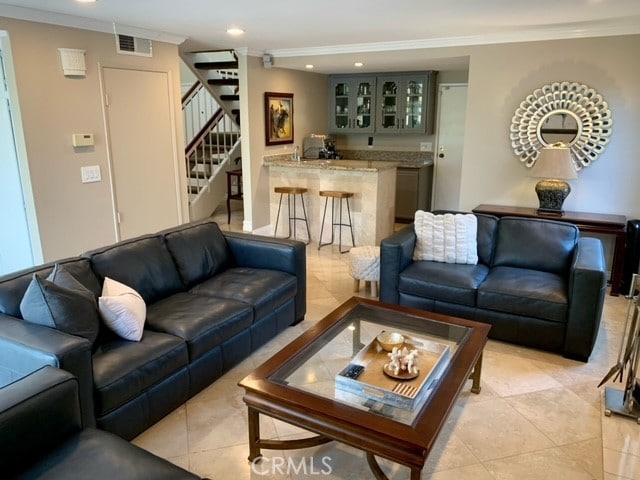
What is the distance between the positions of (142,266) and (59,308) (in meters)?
0.89

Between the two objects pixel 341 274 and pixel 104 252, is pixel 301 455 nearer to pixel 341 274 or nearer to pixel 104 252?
pixel 104 252

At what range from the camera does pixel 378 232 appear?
232 inches

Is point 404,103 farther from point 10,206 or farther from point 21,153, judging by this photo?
point 10,206

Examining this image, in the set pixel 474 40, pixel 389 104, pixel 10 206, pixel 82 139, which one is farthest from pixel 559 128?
pixel 10 206

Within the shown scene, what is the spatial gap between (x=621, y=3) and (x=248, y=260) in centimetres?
335

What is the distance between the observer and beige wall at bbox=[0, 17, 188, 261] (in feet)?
12.4

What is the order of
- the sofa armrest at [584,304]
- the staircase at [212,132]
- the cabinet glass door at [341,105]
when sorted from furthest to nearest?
1. the cabinet glass door at [341,105]
2. the staircase at [212,132]
3. the sofa armrest at [584,304]

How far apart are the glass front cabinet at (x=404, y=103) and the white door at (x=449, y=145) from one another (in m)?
0.23

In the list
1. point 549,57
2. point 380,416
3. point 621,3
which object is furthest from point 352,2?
point 380,416

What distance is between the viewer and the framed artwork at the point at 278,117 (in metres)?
6.38

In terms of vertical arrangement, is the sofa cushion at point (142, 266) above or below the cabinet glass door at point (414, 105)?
below

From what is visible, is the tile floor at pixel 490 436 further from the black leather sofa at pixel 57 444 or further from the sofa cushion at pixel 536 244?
the sofa cushion at pixel 536 244

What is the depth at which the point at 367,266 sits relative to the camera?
168 inches

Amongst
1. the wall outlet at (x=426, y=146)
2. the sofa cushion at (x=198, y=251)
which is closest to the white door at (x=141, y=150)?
the sofa cushion at (x=198, y=251)
